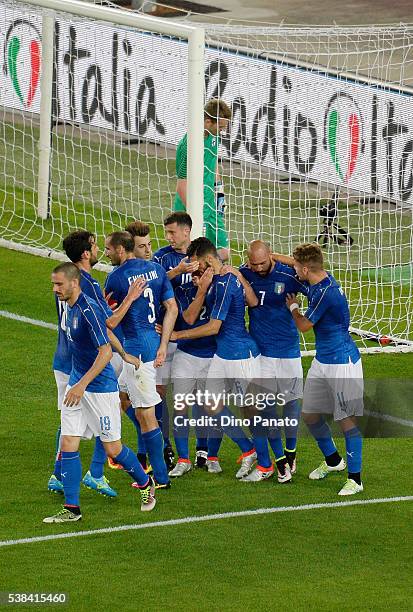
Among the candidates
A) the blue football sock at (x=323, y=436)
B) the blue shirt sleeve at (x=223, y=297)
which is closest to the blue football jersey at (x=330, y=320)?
the blue football sock at (x=323, y=436)

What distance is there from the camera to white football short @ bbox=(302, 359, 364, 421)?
10016 mm

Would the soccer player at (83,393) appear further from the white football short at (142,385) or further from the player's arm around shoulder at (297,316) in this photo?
the player's arm around shoulder at (297,316)

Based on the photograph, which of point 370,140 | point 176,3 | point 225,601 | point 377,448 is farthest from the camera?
point 176,3

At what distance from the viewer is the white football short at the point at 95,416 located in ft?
30.7

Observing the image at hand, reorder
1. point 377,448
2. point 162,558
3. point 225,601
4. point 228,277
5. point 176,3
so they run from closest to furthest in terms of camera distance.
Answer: point 225,601 → point 162,558 → point 228,277 → point 377,448 → point 176,3

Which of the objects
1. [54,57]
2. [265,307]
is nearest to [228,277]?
[265,307]

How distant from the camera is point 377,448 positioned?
439 inches

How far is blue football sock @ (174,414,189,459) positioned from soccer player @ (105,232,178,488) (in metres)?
0.46

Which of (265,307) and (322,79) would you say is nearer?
(265,307)

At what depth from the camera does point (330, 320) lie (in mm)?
10016

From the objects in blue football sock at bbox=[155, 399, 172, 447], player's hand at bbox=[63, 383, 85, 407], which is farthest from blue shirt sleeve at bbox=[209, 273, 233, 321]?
player's hand at bbox=[63, 383, 85, 407]

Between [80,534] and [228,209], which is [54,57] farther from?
[80,534]

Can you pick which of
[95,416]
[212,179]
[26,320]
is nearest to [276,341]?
[95,416]

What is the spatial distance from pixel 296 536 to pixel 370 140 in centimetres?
655
